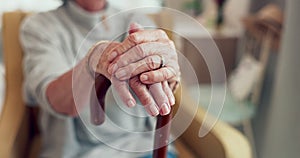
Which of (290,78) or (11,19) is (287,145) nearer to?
(290,78)

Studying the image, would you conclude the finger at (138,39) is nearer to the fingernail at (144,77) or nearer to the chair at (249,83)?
the fingernail at (144,77)

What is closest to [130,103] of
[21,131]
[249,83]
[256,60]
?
[21,131]

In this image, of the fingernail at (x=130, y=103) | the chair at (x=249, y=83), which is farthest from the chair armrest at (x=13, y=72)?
the chair at (x=249, y=83)

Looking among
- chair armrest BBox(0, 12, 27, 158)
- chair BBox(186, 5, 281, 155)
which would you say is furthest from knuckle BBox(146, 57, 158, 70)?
chair BBox(186, 5, 281, 155)

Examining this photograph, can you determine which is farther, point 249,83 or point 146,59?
point 249,83

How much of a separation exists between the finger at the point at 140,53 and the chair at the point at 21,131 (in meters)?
0.39

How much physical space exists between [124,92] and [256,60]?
49.7 inches

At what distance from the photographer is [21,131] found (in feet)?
3.24

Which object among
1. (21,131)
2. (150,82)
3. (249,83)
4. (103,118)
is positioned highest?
(150,82)

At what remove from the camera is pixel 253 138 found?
5.36 feet

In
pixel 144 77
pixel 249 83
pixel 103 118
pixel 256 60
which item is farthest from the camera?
pixel 256 60

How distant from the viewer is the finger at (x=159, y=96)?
1.44ft

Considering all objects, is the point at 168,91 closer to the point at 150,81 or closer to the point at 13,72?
the point at 150,81

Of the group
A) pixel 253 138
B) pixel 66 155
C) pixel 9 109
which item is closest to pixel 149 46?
pixel 66 155
